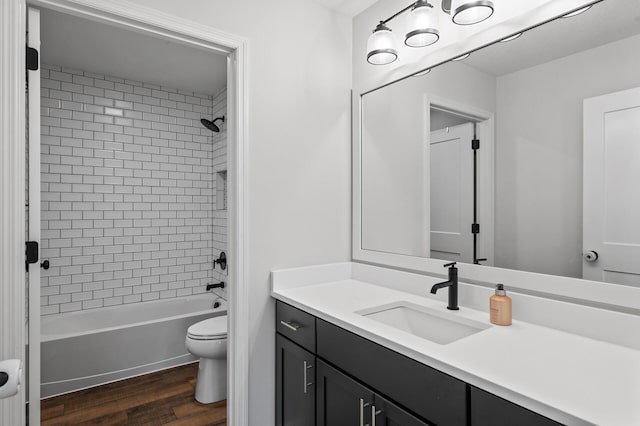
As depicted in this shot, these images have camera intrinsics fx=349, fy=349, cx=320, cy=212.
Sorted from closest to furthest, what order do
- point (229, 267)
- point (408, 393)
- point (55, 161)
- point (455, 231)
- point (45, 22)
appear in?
point (408, 393) < point (455, 231) < point (229, 267) < point (45, 22) < point (55, 161)

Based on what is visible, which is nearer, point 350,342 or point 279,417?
point 350,342

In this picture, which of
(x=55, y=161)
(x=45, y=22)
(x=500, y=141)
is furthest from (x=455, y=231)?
(x=55, y=161)

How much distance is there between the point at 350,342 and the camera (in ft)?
4.33

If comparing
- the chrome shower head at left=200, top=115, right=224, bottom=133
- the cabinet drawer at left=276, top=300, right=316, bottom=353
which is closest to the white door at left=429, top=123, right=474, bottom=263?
the cabinet drawer at left=276, top=300, right=316, bottom=353

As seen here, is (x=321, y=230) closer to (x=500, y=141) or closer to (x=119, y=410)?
(x=500, y=141)

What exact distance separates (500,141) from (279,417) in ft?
5.58

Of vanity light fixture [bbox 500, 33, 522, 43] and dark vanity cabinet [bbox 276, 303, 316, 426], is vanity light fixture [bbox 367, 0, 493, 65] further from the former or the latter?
dark vanity cabinet [bbox 276, 303, 316, 426]

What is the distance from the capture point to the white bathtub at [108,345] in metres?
2.49

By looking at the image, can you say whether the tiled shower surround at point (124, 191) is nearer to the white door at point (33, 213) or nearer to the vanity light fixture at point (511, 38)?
the white door at point (33, 213)

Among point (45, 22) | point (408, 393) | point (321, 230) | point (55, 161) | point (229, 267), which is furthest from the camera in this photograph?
point (55, 161)

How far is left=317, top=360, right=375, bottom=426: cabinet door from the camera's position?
4.06 feet

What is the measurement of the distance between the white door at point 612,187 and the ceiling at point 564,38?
20 cm

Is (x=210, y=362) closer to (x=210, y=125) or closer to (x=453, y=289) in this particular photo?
(x=453, y=289)

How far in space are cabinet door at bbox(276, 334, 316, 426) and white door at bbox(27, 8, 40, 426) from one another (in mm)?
1007
